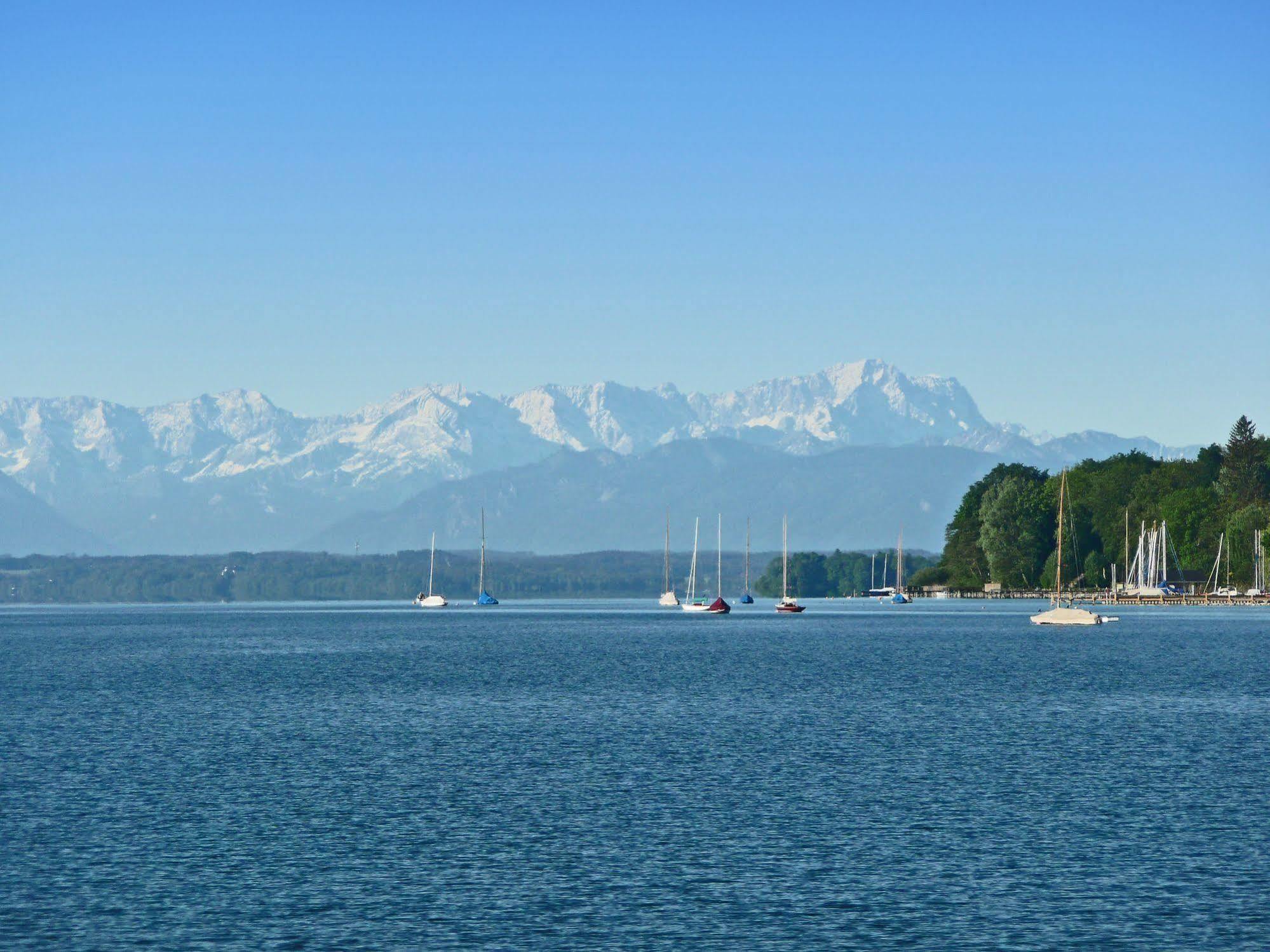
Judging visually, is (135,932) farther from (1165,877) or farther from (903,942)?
(1165,877)

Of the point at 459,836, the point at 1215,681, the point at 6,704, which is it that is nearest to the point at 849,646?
the point at 1215,681

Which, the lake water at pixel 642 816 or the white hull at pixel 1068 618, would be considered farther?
the white hull at pixel 1068 618

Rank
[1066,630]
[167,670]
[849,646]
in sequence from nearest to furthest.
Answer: [167,670]
[849,646]
[1066,630]

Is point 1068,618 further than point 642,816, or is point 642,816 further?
point 1068,618

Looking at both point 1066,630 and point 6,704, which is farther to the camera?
point 1066,630

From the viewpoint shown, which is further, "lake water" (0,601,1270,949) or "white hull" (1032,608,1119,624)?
"white hull" (1032,608,1119,624)

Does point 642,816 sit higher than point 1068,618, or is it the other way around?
point 1068,618

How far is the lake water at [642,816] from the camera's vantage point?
117 ft

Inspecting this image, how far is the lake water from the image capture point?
35.6 metres

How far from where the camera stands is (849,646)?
Answer: 509 ft

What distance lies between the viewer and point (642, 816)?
160 feet

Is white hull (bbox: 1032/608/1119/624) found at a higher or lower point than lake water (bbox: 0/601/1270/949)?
higher

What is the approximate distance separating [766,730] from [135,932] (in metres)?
41.4

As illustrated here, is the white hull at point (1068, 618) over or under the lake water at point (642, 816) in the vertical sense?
over
